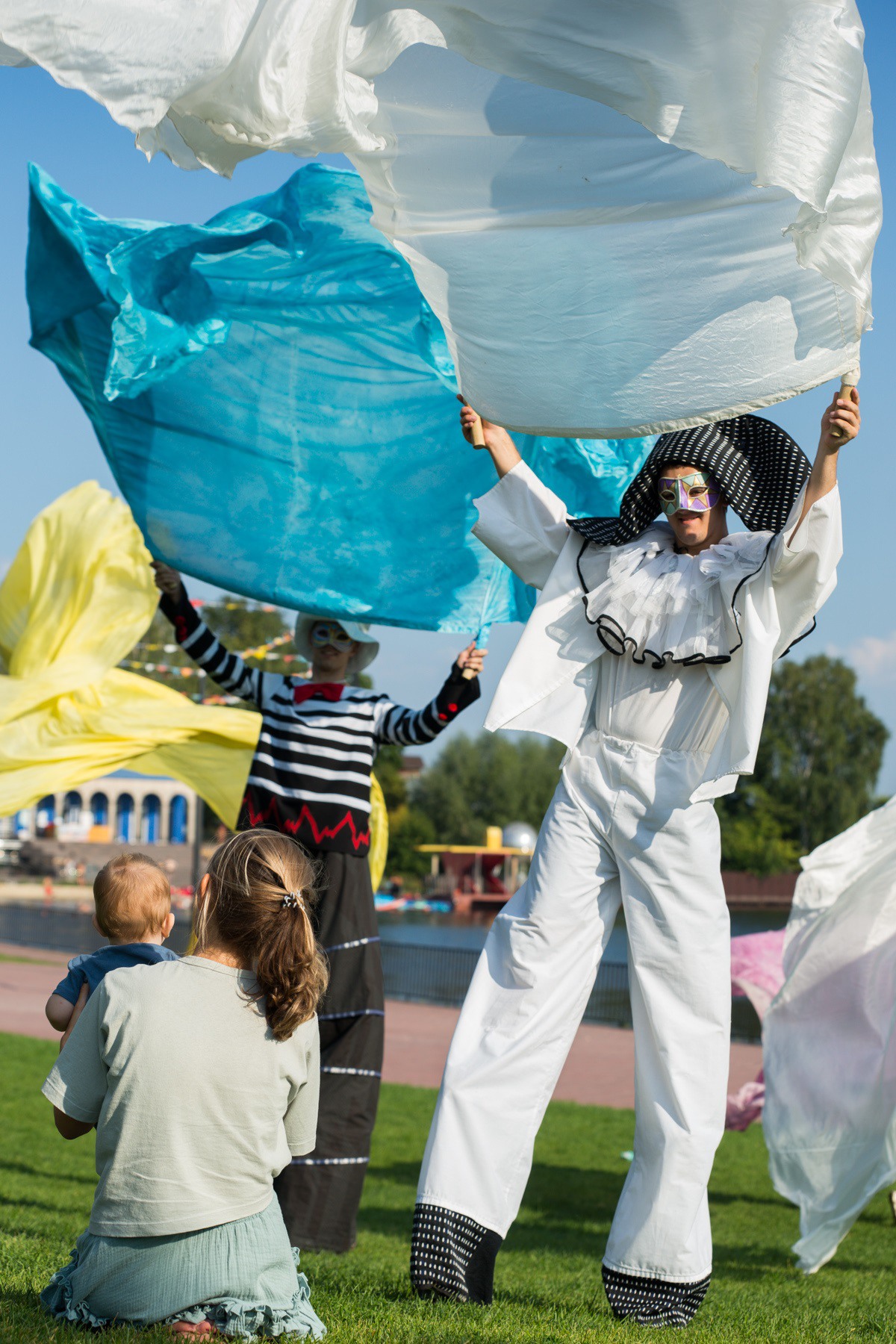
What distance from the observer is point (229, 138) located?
2.57 m

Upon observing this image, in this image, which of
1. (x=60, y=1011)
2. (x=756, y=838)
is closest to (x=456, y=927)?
(x=756, y=838)

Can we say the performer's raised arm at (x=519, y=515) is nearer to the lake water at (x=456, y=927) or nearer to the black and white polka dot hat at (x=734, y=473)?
the black and white polka dot hat at (x=734, y=473)

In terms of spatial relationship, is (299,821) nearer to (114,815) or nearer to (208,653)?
(208,653)

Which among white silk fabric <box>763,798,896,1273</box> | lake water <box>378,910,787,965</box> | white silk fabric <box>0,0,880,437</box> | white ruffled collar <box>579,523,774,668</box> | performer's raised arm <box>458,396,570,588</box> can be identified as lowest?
lake water <box>378,910,787,965</box>

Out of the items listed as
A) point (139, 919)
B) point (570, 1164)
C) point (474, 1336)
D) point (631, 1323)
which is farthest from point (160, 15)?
point (570, 1164)

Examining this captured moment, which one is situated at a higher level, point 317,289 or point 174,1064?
point 317,289

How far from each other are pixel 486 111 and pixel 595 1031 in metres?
14.7

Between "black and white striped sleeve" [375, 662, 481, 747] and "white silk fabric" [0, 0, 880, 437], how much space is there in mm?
1508

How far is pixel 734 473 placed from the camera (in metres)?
3.61

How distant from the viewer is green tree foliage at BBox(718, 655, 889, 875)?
2650 inches

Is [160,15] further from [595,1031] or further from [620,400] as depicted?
[595,1031]

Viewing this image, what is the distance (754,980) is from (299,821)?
3.32 meters

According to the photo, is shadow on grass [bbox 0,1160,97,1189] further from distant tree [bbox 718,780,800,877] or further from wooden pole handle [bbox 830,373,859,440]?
distant tree [bbox 718,780,800,877]

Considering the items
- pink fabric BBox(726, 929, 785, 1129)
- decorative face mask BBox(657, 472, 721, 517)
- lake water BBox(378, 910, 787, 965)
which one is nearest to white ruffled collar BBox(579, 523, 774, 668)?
decorative face mask BBox(657, 472, 721, 517)
